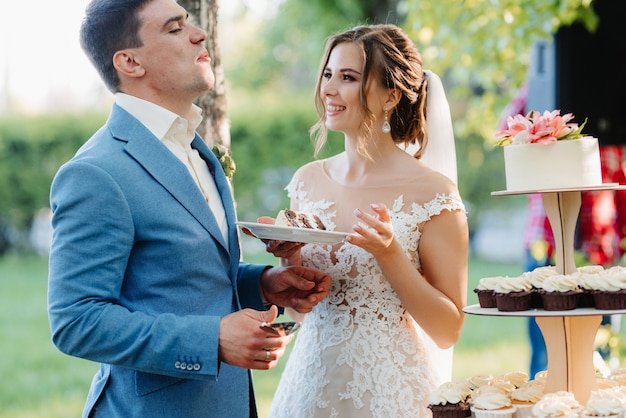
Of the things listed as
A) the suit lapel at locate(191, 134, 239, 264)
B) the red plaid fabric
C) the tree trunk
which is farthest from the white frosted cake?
the red plaid fabric

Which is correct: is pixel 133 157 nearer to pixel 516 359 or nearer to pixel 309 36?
pixel 516 359

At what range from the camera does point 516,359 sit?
8.80 metres

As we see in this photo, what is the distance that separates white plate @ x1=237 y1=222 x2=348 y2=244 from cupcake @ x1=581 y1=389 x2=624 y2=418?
0.90 meters

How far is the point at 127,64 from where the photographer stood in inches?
110

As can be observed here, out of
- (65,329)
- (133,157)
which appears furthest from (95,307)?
(133,157)

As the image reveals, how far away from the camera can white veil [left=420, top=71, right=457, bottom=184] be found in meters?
3.76

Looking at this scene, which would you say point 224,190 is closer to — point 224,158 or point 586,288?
point 224,158

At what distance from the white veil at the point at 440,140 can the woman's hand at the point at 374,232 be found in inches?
35.2

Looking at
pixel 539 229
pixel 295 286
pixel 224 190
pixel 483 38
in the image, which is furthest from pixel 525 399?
pixel 483 38

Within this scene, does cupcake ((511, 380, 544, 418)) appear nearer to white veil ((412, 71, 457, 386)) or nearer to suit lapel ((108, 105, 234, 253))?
white veil ((412, 71, 457, 386))

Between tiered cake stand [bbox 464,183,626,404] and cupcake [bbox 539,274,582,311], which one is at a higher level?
cupcake [bbox 539,274,582,311]

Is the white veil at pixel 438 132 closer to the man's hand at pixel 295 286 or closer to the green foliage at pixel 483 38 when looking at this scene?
the man's hand at pixel 295 286

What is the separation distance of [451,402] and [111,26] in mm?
1623

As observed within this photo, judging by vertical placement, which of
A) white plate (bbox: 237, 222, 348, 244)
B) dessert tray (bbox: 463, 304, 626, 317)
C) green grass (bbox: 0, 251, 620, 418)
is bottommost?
green grass (bbox: 0, 251, 620, 418)
